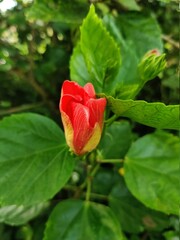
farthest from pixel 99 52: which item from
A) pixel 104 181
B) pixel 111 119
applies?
pixel 104 181

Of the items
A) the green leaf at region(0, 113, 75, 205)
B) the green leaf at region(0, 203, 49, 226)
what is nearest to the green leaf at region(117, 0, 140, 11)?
the green leaf at region(0, 113, 75, 205)

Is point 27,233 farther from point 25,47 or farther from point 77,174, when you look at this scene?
point 25,47

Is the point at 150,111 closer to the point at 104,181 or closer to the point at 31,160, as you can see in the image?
the point at 31,160

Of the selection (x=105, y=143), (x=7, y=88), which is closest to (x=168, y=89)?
(x=105, y=143)

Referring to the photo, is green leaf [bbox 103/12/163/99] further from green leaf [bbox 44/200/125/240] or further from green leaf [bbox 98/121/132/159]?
green leaf [bbox 44/200/125/240]

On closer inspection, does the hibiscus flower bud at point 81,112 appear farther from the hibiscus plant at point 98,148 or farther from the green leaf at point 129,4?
the green leaf at point 129,4

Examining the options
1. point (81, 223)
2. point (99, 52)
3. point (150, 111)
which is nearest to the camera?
point (150, 111)

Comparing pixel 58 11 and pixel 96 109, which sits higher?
pixel 58 11

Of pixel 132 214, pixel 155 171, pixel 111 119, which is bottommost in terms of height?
pixel 132 214
